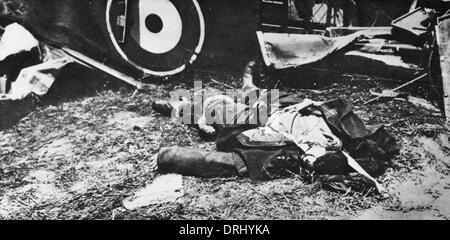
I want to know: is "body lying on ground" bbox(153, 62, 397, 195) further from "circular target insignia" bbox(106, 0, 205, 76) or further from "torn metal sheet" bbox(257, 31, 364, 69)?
"circular target insignia" bbox(106, 0, 205, 76)

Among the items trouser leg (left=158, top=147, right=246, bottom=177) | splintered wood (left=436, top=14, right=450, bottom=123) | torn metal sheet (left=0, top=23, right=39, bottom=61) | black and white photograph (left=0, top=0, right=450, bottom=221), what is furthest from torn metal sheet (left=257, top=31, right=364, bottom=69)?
torn metal sheet (left=0, top=23, right=39, bottom=61)

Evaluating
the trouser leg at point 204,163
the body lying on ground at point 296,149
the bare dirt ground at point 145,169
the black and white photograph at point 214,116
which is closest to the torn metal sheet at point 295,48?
the black and white photograph at point 214,116

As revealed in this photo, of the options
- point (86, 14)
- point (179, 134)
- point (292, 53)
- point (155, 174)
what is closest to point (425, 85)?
point (292, 53)

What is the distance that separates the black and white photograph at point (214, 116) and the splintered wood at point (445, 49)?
Result: 0.02 metres

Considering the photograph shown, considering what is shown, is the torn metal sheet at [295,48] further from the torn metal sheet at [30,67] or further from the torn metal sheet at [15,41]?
the torn metal sheet at [15,41]

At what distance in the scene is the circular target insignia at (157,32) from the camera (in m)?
5.54

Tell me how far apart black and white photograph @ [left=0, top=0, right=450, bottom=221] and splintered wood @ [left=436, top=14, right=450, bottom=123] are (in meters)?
0.02

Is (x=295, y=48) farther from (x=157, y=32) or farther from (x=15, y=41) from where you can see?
(x=15, y=41)

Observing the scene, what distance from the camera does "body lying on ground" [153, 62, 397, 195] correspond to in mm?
3471

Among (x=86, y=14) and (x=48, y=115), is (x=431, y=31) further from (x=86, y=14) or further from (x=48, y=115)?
(x=48, y=115)

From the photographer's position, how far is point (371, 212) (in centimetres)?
318

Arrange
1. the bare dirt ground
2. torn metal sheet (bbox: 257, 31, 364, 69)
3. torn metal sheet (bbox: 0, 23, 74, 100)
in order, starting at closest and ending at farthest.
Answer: the bare dirt ground < torn metal sheet (bbox: 0, 23, 74, 100) < torn metal sheet (bbox: 257, 31, 364, 69)

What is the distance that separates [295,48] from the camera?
18.5ft

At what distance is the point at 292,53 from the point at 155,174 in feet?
10.2
